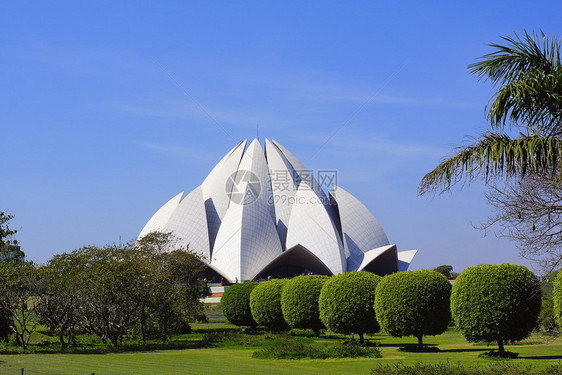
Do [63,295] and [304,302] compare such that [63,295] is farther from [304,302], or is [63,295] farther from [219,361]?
[304,302]

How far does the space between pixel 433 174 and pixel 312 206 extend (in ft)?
149

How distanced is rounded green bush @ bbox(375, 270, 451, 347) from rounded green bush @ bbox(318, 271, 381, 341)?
1644 millimetres

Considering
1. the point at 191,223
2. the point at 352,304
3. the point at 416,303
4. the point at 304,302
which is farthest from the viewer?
the point at 191,223

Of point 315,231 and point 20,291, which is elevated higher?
point 315,231

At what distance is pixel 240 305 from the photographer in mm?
28859

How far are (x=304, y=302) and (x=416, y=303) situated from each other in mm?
6059

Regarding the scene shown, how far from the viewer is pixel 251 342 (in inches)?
885

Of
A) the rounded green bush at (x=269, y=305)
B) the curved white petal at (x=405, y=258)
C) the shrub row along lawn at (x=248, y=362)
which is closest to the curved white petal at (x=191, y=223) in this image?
the curved white petal at (x=405, y=258)

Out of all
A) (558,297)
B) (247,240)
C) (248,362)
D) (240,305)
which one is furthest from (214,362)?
(247,240)

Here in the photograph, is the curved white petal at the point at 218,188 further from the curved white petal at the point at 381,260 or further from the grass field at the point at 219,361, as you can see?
the grass field at the point at 219,361

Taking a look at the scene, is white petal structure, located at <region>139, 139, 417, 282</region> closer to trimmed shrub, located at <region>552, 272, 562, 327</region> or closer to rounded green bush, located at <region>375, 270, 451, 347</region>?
rounded green bush, located at <region>375, 270, 451, 347</region>

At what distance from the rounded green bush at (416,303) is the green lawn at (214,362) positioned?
0.91 m

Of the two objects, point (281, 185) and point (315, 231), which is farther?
point (281, 185)

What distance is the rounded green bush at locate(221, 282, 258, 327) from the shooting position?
28.8m
